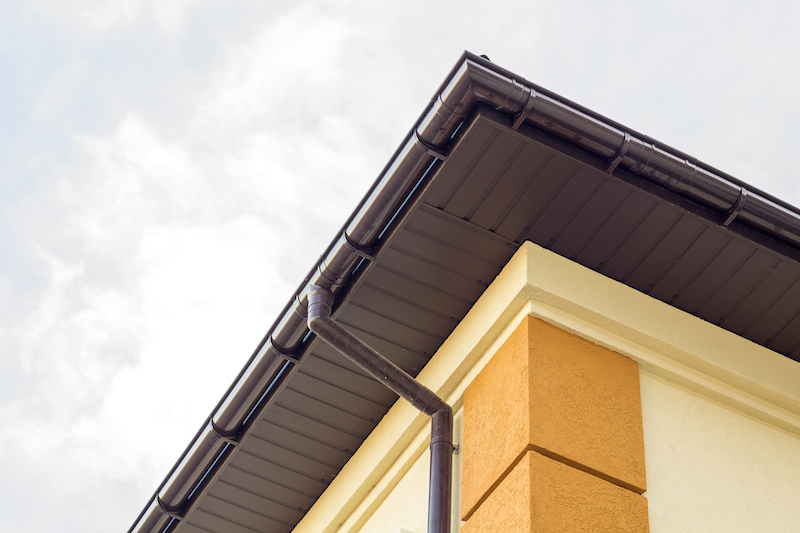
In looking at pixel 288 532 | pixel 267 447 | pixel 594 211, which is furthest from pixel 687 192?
pixel 288 532

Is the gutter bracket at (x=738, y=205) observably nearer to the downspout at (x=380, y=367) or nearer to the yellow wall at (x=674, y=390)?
the yellow wall at (x=674, y=390)

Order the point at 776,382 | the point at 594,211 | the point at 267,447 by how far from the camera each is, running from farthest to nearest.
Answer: the point at 267,447 → the point at 776,382 → the point at 594,211

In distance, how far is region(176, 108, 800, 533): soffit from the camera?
4.95 m

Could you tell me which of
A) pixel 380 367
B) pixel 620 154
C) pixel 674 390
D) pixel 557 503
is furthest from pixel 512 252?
pixel 557 503

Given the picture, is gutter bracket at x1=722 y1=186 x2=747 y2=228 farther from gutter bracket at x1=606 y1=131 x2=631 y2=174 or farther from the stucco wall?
the stucco wall

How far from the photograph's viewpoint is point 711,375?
5.39 m

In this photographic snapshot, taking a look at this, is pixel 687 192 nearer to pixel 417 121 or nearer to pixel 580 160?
pixel 580 160

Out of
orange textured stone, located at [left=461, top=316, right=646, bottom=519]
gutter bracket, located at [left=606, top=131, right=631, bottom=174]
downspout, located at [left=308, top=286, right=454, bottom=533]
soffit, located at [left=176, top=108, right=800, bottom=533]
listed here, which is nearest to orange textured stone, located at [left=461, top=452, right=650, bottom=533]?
orange textured stone, located at [left=461, top=316, right=646, bottom=519]

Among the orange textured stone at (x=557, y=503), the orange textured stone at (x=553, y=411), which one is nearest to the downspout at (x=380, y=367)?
the orange textured stone at (x=553, y=411)

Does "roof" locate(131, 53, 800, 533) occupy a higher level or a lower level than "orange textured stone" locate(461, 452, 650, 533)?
higher

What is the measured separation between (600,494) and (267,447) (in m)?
2.71

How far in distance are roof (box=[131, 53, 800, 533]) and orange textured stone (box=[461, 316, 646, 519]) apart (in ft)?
1.87

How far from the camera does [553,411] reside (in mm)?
4684

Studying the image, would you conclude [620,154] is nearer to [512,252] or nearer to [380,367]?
[512,252]
